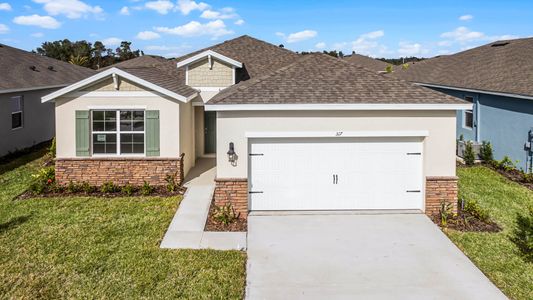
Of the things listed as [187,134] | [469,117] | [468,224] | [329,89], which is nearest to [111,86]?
[187,134]

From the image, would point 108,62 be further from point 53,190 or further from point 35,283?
point 35,283

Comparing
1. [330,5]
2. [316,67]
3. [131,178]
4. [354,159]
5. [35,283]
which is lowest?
[35,283]

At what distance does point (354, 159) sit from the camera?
34.1ft

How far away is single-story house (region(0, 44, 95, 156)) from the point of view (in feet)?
54.7

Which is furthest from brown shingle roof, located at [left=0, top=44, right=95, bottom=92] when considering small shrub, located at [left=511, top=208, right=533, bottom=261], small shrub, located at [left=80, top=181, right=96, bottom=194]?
small shrub, located at [left=511, top=208, right=533, bottom=261]

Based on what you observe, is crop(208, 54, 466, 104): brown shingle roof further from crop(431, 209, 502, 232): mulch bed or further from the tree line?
the tree line

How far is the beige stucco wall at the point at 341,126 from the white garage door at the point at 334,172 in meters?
0.31

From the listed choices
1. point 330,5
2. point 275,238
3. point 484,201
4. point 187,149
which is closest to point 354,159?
point 275,238

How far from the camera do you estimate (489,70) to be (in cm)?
1839

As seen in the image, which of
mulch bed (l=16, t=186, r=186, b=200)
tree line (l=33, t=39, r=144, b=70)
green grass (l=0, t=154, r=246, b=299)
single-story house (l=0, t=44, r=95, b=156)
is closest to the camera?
green grass (l=0, t=154, r=246, b=299)

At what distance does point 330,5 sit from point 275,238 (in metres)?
17.9

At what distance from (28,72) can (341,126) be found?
1607cm

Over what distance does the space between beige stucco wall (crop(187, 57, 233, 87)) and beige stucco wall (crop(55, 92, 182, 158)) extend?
3.45 meters

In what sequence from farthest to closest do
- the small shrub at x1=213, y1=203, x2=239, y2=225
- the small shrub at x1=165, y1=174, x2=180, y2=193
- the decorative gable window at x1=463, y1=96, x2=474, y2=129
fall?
the decorative gable window at x1=463, y1=96, x2=474, y2=129, the small shrub at x1=165, y1=174, x2=180, y2=193, the small shrub at x1=213, y1=203, x2=239, y2=225
